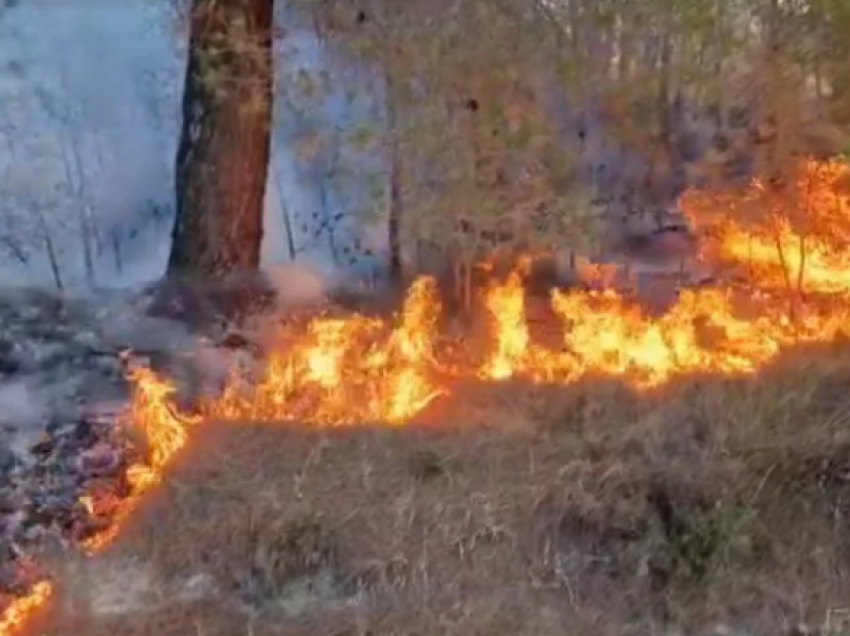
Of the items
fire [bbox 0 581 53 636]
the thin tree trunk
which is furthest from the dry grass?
the thin tree trunk

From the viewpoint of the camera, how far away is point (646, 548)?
3.91 meters

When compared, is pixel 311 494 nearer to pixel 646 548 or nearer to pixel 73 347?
pixel 646 548

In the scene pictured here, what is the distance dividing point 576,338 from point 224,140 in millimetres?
1909

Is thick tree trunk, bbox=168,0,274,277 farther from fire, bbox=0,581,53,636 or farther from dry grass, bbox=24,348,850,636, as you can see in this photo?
fire, bbox=0,581,53,636

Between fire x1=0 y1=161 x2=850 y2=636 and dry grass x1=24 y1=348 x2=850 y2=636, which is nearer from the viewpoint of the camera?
dry grass x1=24 y1=348 x2=850 y2=636

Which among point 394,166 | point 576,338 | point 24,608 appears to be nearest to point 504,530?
point 24,608

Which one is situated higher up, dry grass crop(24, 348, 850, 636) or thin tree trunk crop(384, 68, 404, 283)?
thin tree trunk crop(384, 68, 404, 283)

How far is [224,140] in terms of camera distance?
6320 millimetres

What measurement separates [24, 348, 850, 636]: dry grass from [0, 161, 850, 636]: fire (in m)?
0.20

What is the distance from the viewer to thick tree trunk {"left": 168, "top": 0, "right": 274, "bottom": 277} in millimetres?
5910

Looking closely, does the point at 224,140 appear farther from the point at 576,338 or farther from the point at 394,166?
the point at 576,338

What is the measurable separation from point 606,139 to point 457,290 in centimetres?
102

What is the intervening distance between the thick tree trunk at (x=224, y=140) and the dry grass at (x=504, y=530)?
2078mm

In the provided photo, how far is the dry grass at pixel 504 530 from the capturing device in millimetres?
3713
